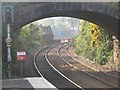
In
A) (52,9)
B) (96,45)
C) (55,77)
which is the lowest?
(55,77)

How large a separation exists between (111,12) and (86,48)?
1547 cm

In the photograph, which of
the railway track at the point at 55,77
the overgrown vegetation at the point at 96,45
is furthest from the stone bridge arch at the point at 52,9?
the overgrown vegetation at the point at 96,45

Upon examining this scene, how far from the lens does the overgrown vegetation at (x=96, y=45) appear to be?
1197 inches

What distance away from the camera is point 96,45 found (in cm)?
3372

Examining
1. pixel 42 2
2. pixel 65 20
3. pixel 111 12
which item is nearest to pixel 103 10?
pixel 111 12

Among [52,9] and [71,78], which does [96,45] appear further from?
[52,9]

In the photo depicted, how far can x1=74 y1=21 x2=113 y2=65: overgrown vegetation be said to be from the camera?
30.4 metres

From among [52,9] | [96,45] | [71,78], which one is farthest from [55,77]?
[96,45]

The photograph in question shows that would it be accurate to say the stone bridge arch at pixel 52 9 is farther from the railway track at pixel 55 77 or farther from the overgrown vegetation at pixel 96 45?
the overgrown vegetation at pixel 96 45

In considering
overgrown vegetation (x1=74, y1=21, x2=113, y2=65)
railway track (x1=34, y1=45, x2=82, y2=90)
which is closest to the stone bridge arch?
railway track (x1=34, y1=45, x2=82, y2=90)

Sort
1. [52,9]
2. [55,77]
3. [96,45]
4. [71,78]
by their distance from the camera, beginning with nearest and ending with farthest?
[52,9] → [71,78] → [55,77] → [96,45]

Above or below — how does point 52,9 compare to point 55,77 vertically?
above

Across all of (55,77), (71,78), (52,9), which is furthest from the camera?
(55,77)

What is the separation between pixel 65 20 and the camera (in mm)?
128250
